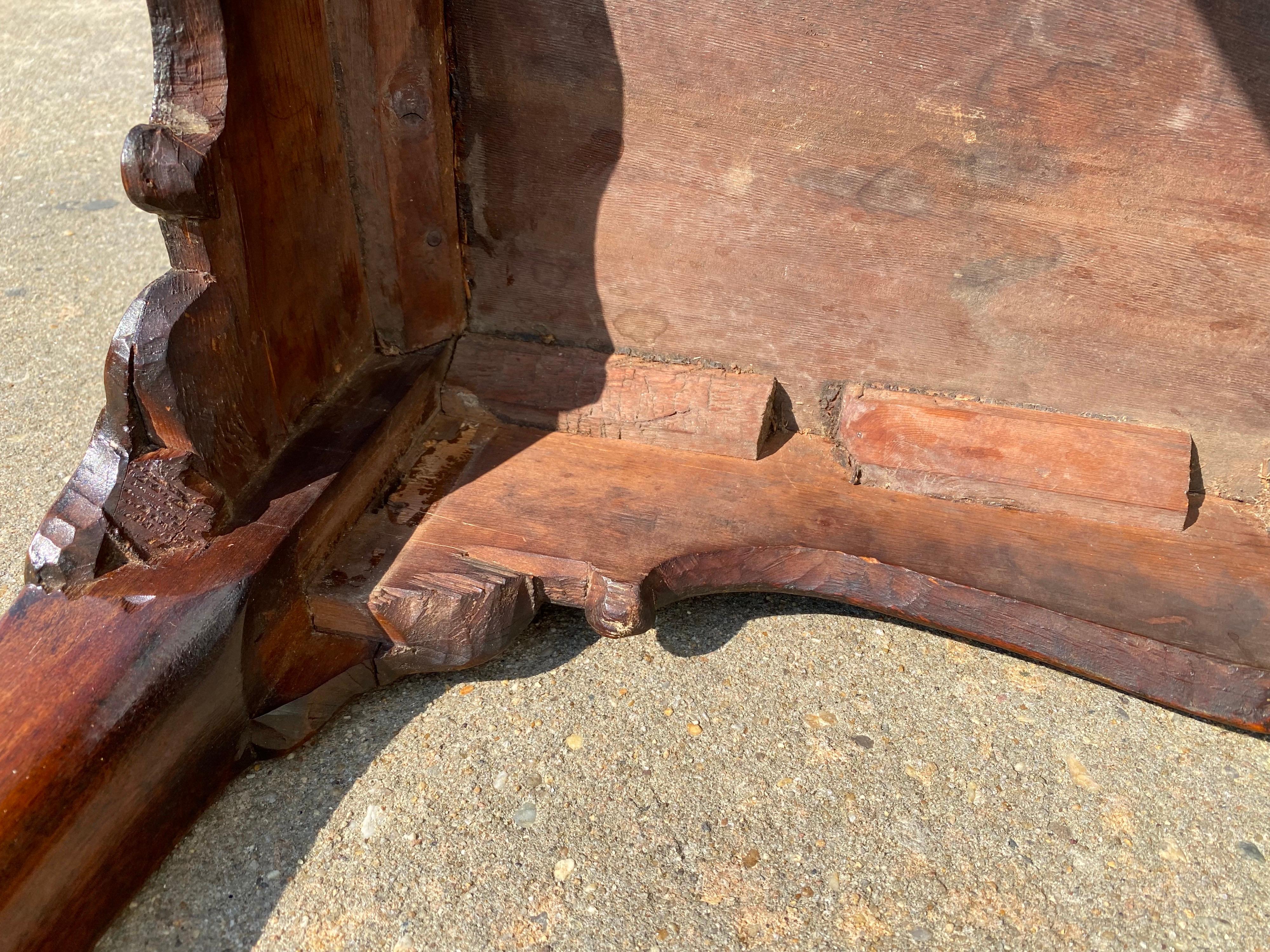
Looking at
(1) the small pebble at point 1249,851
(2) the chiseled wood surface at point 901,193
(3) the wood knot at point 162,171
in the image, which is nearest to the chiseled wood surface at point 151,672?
(3) the wood knot at point 162,171

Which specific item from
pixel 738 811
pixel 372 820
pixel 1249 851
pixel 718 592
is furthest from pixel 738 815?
pixel 1249 851

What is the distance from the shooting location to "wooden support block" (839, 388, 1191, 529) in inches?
66.2

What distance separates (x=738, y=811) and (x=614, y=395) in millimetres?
801

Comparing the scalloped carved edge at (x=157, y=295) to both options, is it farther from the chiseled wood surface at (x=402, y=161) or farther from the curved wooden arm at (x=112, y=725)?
the chiseled wood surface at (x=402, y=161)

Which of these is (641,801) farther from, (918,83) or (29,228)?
(29,228)

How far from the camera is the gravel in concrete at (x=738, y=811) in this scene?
134 centimetres

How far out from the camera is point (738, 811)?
1479 mm

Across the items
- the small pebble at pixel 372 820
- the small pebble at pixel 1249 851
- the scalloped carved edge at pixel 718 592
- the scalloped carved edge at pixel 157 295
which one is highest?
the scalloped carved edge at pixel 157 295

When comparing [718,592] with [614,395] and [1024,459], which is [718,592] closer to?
[614,395]

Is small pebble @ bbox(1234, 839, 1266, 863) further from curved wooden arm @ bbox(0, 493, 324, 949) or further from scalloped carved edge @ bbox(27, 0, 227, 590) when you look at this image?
scalloped carved edge @ bbox(27, 0, 227, 590)

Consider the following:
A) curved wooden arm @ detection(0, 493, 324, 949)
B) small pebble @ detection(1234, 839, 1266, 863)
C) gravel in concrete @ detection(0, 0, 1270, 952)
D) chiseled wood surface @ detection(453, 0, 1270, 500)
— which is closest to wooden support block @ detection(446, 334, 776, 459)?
chiseled wood surface @ detection(453, 0, 1270, 500)

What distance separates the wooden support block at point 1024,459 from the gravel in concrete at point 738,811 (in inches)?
11.2

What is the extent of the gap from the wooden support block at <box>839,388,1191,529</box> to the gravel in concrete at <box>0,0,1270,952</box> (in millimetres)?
285

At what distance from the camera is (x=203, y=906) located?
1354 mm
